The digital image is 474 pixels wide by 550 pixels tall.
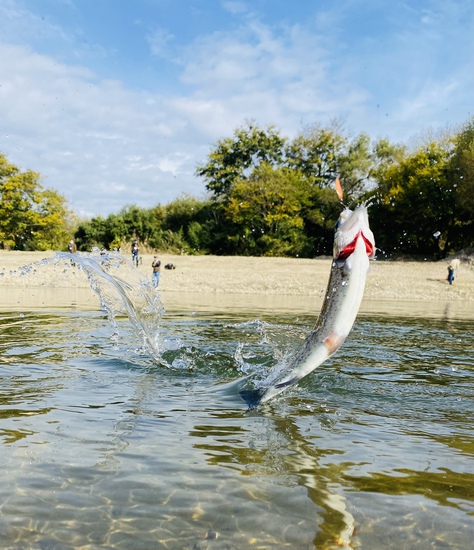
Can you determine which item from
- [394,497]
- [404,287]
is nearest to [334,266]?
[394,497]

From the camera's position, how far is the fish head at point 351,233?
18.1ft

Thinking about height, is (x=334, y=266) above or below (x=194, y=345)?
above

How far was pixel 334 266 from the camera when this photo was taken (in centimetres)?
586

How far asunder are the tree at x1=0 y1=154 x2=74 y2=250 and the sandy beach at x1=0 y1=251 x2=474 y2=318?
16.2m

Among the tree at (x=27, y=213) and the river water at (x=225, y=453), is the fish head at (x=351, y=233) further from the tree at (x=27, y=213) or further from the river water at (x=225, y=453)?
the tree at (x=27, y=213)

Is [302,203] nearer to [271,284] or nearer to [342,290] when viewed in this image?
[271,284]

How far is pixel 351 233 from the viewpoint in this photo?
5.58 m

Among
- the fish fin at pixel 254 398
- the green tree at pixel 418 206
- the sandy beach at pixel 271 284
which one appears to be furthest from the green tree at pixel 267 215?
the fish fin at pixel 254 398

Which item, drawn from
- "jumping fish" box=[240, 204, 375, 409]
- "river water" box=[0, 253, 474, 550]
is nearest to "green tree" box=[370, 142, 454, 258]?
"river water" box=[0, 253, 474, 550]

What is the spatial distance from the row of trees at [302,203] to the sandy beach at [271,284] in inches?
357

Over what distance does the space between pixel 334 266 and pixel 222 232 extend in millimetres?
54612

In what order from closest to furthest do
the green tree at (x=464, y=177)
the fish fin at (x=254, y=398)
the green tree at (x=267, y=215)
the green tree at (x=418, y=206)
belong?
the fish fin at (x=254, y=398) < the green tree at (x=464, y=177) < the green tree at (x=418, y=206) < the green tree at (x=267, y=215)

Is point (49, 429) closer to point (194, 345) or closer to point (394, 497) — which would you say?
point (394, 497)

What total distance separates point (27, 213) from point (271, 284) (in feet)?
113
